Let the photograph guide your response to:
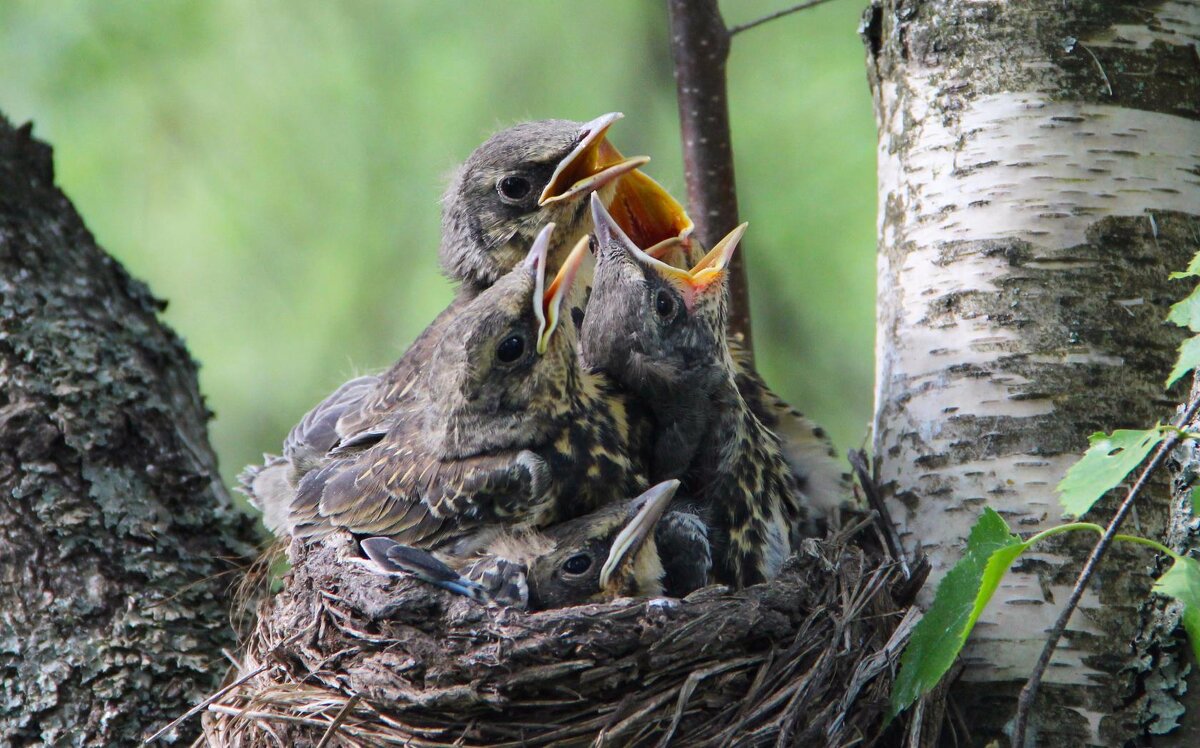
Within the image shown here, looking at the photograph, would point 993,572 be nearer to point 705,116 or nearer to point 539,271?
point 539,271

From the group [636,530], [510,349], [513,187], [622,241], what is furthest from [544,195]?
[636,530]

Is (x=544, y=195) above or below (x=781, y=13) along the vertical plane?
below

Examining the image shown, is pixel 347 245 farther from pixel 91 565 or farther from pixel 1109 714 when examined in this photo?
pixel 1109 714

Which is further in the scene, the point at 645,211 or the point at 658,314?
the point at 645,211

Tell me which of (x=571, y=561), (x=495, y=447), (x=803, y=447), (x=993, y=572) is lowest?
(x=803, y=447)

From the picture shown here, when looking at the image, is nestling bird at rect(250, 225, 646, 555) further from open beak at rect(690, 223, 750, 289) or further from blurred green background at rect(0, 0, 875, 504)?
blurred green background at rect(0, 0, 875, 504)

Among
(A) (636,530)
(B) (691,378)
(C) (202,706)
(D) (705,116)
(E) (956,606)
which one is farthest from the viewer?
(D) (705,116)

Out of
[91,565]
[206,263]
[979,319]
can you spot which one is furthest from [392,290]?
[979,319]
